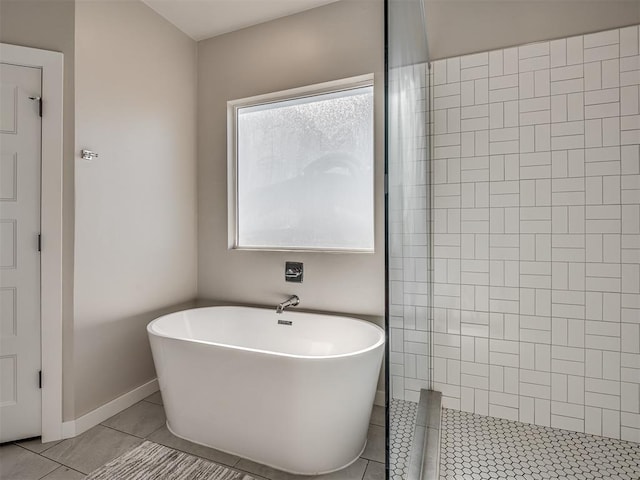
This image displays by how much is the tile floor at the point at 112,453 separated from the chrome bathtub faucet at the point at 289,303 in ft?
2.90

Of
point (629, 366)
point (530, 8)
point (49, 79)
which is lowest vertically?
point (629, 366)

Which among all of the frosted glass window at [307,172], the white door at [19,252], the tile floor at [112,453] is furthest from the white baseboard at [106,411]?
the frosted glass window at [307,172]

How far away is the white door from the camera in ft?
6.07

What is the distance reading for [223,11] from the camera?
2480mm

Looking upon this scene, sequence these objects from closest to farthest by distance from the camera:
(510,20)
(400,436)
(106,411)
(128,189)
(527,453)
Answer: (400,436) → (527,453) → (510,20) → (106,411) → (128,189)

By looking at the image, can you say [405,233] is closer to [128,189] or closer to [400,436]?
[400,436]

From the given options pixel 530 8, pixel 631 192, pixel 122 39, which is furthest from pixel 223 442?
pixel 530 8

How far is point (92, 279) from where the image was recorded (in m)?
2.07

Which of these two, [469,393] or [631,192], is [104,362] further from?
[631,192]

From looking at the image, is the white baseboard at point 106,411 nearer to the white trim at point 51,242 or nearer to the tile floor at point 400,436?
the white trim at point 51,242

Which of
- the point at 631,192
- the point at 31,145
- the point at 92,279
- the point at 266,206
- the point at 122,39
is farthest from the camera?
the point at 266,206

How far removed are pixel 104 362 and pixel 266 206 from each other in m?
1.50

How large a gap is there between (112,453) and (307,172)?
2.06 m

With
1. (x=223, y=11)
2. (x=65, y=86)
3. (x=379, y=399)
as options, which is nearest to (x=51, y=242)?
(x=65, y=86)
